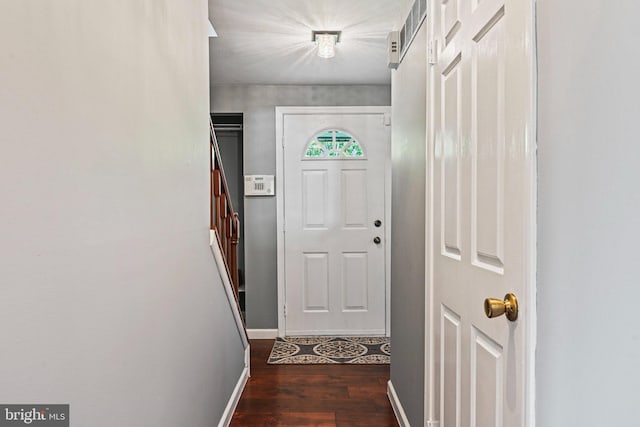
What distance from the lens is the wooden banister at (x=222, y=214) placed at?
2.52m

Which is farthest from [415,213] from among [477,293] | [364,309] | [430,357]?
[364,309]

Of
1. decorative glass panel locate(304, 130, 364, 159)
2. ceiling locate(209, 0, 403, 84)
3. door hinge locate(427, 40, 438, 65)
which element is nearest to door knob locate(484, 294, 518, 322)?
door hinge locate(427, 40, 438, 65)

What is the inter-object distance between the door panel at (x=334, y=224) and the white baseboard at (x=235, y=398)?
102 centimetres

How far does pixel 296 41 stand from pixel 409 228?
162 centimetres

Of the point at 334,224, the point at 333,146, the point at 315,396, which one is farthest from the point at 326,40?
the point at 315,396

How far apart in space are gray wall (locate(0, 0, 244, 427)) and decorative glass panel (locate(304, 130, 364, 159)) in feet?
7.38

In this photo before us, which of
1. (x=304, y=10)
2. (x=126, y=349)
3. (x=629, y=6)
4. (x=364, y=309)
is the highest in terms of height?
(x=304, y=10)

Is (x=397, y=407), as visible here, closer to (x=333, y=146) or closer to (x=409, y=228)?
(x=409, y=228)

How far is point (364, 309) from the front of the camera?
407cm

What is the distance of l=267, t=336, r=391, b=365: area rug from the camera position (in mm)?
3445

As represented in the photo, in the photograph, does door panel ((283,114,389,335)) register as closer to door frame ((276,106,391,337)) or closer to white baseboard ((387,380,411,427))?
door frame ((276,106,391,337))

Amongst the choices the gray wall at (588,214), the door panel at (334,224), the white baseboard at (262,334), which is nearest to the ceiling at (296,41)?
the door panel at (334,224)

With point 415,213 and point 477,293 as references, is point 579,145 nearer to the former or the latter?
point 477,293

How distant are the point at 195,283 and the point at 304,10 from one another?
5.56ft
